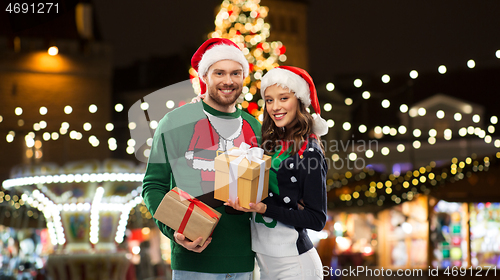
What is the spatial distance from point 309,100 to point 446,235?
11.7 metres

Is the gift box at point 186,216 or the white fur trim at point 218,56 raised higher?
the white fur trim at point 218,56

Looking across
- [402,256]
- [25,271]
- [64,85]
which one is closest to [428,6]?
[402,256]

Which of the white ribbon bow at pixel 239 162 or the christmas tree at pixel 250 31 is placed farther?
the christmas tree at pixel 250 31

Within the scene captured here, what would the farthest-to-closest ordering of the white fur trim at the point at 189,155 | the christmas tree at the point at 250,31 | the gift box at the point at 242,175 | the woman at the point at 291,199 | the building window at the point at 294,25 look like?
the building window at the point at 294,25
the christmas tree at the point at 250,31
the white fur trim at the point at 189,155
the woman at the point at 291,199
the gift box at the point at 242,175

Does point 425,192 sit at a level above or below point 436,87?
below

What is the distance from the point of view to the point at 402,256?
47.8 ft

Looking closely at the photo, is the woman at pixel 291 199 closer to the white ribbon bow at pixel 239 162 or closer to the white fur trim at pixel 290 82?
the white fur trim at pixel 290 82

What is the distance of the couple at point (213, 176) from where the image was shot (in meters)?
2.61

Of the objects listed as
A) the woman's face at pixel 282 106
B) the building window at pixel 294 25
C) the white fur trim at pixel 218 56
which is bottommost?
the woman's face at pixel 282 106

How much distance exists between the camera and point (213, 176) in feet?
8.70

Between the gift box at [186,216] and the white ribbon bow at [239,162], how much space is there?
16 cm

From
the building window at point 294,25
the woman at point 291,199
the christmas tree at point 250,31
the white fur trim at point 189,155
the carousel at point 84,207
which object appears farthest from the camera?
the building window at point 294,25

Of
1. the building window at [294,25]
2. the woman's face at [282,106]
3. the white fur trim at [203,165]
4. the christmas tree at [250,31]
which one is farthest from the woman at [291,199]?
the building window at [294,25]

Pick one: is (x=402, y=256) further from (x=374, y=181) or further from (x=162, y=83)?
(x=162, y=83)
